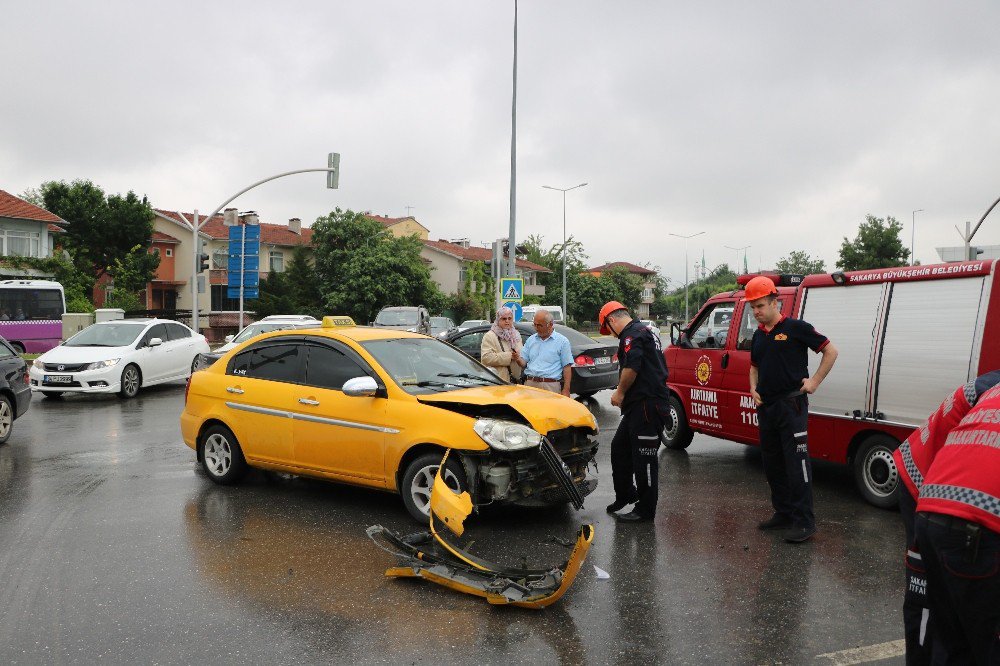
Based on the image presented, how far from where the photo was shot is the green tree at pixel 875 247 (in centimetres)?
4834

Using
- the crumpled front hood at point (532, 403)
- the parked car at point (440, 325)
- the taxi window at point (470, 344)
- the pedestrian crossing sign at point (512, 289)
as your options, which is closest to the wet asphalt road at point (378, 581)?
the crumpled front hood at point (532, 403)

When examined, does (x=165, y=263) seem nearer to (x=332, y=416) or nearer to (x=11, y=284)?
(x=11, y=284)

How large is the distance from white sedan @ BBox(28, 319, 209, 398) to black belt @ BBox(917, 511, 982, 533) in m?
15.0

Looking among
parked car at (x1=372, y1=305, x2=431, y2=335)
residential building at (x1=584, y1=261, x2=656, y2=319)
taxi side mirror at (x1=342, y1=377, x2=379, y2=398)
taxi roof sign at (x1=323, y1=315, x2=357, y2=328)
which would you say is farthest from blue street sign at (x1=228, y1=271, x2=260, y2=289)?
residential building at (x1=584, y1=261, x2=656, y2=319)

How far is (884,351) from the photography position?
677cm

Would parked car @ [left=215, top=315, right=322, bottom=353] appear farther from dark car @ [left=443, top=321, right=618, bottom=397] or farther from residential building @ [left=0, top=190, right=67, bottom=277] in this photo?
residential building @ [left=0, top=190, right=67, bottom=277]

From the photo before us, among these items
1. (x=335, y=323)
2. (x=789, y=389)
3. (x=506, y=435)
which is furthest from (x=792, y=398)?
(x=335, y=323)

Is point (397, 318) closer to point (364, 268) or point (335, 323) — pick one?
point (364, 268)

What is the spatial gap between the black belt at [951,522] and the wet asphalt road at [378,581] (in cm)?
169

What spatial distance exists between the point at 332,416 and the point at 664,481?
345cm

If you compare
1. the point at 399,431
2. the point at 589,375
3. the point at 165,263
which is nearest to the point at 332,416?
the point at 399,431

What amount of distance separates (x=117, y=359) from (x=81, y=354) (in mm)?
656

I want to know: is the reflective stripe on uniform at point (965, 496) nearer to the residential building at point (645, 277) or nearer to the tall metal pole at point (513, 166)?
the tall metal pole at point (513, 166)

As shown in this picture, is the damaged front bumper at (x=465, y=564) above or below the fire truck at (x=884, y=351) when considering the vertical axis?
below
